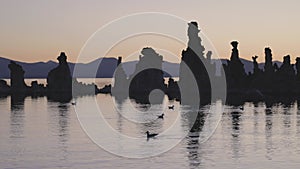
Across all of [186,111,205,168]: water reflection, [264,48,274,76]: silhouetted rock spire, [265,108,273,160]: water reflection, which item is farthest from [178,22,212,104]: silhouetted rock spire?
[186,111,205,168]: water reflection

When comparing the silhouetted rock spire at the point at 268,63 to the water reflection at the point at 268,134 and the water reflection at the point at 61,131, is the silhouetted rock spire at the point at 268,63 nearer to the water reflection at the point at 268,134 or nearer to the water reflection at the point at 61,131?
the water reflection at the point at 268,134

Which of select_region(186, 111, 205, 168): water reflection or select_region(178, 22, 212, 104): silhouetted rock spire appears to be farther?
select_region(178, 22, 212, 104): silhouetted rock spire

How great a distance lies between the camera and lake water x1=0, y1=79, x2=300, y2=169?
44031 mm

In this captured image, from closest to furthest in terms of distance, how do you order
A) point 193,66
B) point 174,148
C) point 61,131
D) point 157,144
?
point 174,148
point 157,144
point 61,131
point 193,66

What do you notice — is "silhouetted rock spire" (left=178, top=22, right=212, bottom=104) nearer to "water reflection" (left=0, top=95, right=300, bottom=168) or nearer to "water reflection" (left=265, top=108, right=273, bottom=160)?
"water reflection" (left=265, top=108, right=273, bottom=160)

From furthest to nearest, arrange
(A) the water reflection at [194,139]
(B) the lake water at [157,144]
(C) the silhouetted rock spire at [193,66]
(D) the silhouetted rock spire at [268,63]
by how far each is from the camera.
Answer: (C) the silhouetted rock spire at [193,66] < (D) the silhouetted rock spire at [268,63] < (A) the water reflection at [194,139] < (B) the lake water at [157,144]

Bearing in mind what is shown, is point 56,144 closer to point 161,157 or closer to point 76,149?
point 76,149

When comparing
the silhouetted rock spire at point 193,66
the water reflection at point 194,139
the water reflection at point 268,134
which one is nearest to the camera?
the water reflection at point 194,139

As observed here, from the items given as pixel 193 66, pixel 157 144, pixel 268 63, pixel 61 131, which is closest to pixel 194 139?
pixel 157 144

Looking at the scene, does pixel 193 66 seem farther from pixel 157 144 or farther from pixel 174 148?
pixel 174 148

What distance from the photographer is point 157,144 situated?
53.7m

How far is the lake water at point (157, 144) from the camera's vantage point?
44031mm

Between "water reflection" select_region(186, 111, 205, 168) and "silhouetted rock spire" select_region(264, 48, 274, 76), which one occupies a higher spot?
"silhouetted rock spire" select_region(264, 48, 274, 76)

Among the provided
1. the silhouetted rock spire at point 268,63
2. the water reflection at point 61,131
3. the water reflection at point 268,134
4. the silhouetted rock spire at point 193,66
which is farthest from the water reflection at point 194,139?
the silhouetted rock spire at point 268,63
